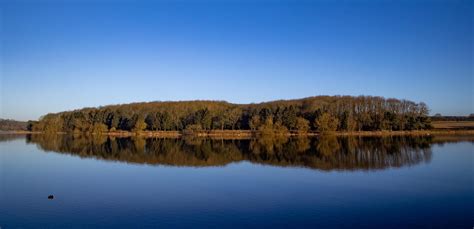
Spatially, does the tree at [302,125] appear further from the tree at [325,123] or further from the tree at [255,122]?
the tree at [255,122]

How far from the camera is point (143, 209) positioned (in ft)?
50.4

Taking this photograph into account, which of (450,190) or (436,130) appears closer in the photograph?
(450,190)

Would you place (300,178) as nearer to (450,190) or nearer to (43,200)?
(450,190)

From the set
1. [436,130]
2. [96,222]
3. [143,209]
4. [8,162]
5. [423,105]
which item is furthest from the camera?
[423,105]

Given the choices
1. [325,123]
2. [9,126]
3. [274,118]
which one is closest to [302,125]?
[325,123]

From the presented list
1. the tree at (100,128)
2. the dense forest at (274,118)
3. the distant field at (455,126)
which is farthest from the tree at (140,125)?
the distant field at (455,126)

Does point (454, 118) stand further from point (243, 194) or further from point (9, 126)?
point (9, 126)

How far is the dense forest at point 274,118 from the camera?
278 feet

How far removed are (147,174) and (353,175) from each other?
13.4m

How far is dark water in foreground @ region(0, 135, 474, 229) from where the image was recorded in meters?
13.6

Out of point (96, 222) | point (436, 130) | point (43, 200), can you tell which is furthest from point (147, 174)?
point (436, 130)

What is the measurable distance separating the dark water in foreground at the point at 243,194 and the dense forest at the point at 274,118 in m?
53.9

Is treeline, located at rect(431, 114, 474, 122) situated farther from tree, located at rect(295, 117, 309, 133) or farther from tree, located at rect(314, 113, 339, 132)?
tree, located at rect(295, 117, 309, 133)

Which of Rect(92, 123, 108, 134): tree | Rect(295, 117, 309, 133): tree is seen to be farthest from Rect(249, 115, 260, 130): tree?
Rect(92, 123, 108, 134): tree
